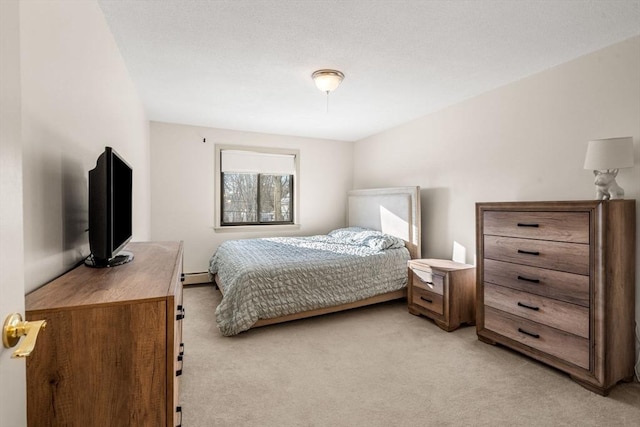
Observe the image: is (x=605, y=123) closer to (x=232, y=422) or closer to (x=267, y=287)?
(x=267, y=287)

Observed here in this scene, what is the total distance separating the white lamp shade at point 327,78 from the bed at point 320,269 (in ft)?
5.70

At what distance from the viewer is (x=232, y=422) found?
178 cm

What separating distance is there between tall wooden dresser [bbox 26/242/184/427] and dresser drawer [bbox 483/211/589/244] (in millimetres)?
2553

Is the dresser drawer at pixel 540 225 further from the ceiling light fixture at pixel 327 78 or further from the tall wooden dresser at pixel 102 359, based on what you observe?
the tall wooden dresser at pixel 102 359

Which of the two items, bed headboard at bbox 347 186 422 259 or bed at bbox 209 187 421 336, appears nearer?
bed at bbox 209 187 421 336

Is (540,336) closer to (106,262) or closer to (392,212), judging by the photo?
(392,212)

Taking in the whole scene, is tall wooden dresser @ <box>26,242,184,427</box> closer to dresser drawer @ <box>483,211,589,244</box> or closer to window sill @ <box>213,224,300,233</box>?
dresser drawer @ <box>483,211,589,244</box>

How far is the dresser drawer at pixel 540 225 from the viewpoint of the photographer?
2180 mm

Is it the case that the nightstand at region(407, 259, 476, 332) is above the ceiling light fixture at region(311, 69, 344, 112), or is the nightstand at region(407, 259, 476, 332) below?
below

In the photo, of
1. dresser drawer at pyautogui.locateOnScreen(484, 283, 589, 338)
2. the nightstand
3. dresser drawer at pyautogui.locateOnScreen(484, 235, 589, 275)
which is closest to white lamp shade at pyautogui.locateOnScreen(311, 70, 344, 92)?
dresser drawer at pyautogui.locateOnScreen(484, 235, 589, 275)

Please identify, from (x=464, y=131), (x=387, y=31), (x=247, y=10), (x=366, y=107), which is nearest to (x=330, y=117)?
(x=366, y=107)

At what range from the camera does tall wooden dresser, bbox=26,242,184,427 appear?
0.89 m

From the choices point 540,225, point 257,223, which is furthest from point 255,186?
point 540,225

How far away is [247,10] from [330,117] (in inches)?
94.5
